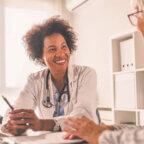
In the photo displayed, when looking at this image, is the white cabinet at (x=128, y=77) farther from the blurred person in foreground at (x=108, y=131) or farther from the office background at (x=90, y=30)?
the blurred person in foreground at (x=108, y=131)

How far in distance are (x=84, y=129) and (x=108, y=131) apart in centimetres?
14

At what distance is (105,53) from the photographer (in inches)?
136

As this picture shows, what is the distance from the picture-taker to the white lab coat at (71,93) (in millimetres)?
1766

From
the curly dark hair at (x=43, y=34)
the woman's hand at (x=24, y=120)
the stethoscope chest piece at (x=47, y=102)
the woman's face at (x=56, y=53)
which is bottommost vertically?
the woman's hand at (x=24, y=120)

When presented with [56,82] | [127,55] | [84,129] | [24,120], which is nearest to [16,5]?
[127,55]

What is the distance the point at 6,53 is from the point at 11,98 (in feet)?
1.99

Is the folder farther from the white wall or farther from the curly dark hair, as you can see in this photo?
the curly dark hair

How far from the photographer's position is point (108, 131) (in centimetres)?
92

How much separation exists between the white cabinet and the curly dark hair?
57cm

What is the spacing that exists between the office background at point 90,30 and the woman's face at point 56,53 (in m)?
1.13

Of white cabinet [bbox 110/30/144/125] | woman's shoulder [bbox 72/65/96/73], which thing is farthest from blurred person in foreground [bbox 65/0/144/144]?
white cabinet [bbox 110/30/144/125]

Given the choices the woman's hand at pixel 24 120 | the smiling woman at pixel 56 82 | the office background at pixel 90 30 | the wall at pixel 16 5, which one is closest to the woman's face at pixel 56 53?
the smiling woman at pixel 56 82

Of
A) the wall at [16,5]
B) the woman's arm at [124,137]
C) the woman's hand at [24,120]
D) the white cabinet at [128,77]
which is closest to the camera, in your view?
the woman's arm at [124,137]

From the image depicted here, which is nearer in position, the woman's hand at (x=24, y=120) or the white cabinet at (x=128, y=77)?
the woman's hand at (x=24, y=120)
